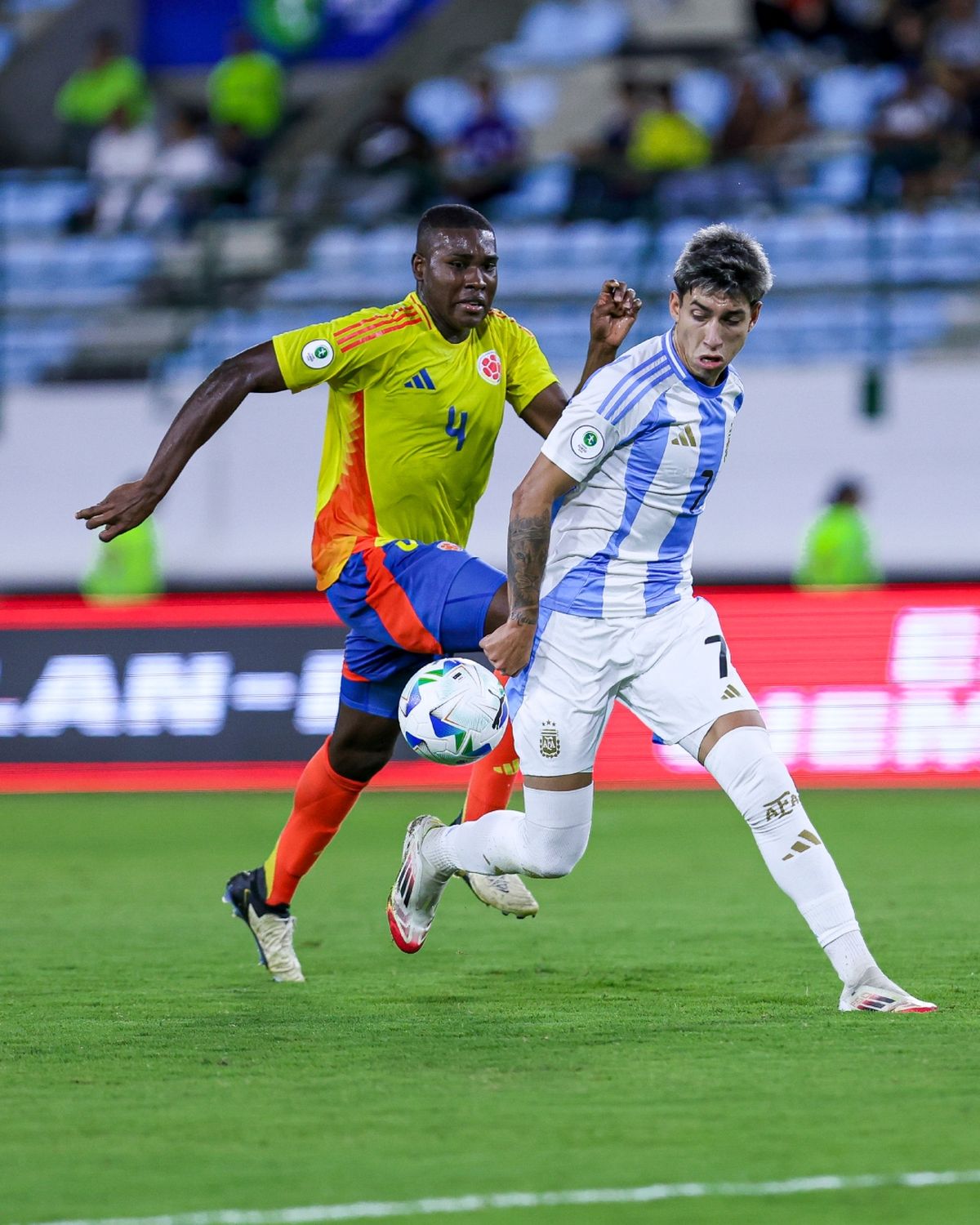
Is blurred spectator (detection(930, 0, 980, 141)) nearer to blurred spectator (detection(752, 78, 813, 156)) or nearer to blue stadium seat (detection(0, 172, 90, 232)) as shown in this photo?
blurred spectator (detection(752, 78, 813, 156))

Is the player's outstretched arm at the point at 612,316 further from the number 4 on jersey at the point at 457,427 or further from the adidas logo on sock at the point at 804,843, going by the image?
the adidas logo on sock at the point at 804,843

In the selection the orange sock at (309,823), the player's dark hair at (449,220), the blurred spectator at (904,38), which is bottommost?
the orange sock at (309,823)

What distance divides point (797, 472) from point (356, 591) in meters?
10.8

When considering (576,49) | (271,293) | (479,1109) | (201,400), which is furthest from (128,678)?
(576,49)

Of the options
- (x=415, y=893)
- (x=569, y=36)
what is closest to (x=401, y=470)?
(x=415, y=893)

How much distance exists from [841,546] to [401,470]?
9551mm

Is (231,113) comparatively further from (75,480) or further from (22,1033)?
(22,1033)

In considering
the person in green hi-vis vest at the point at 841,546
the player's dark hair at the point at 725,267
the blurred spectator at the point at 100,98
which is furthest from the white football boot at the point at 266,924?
the blurred spectator at the point at 100,98

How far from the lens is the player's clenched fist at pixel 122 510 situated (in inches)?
219

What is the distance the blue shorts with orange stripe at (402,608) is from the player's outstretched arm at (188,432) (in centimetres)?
65

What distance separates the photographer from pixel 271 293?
17.1 meters

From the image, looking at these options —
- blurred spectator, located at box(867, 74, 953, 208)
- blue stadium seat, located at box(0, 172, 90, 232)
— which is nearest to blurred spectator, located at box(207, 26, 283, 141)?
blue stadium seat, located at box(0, 172, 90, 232)

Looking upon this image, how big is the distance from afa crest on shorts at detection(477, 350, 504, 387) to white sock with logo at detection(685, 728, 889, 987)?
1558 millimetres

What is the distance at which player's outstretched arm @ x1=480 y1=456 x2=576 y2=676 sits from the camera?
5.39m
